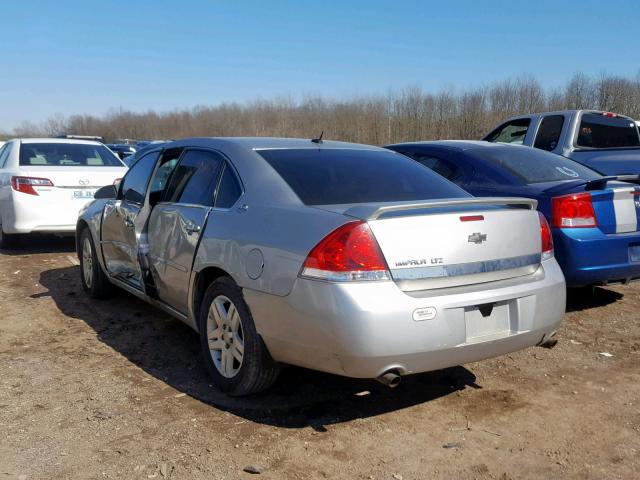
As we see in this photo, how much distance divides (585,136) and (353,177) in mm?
5716

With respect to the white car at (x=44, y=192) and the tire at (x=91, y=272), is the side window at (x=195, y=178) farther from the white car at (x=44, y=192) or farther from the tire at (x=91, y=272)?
the white car at (x=44, y=192)

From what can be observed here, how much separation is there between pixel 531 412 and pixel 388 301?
1241 mm

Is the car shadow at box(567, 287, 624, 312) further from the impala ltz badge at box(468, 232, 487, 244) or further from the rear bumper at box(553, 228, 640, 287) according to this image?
the impala ltz badge at box(468, 232, 487, 244)

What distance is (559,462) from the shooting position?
297 cm

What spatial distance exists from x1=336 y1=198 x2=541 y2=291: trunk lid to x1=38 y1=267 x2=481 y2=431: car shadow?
0.92 metres

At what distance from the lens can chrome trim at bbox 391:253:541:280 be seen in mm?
3033

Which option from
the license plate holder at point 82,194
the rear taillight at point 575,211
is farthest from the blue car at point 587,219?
the license plate holder at point 82,194

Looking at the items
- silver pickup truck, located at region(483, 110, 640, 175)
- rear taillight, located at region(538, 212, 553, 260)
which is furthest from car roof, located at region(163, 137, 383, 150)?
silver pickup truck, located at region(483, 110, 640, 175)

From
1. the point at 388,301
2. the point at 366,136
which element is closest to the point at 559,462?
the point at 388,301

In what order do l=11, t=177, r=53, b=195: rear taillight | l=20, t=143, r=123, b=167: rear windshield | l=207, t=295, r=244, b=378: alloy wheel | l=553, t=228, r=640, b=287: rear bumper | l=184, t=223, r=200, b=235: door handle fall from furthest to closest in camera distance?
1. l=20, t=143, r=123, b=167: rear windshield
2. l=11, t=177, r=53, b=195: rear taillight
3. l=553, t=228, r=640, b=287: rear bumper
4. l=184, t=223, r=200, b=235: door handle
5. l=207, t=295, r=244, b=378: alloy wheel

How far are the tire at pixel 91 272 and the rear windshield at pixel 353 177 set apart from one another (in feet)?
8.67

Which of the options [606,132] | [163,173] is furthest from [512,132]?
[163,173]

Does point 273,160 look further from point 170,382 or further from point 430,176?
point 170,382

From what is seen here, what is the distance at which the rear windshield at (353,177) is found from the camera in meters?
3.64
